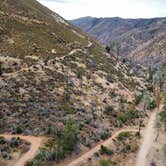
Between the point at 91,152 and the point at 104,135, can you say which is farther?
the point at 104,135

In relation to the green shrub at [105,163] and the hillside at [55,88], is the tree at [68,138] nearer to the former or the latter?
the hillside at [55,88]

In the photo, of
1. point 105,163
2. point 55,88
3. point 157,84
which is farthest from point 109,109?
point 157,84

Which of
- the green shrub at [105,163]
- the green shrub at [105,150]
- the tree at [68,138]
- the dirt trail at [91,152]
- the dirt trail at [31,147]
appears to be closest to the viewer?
the dirt trail at [31,147]

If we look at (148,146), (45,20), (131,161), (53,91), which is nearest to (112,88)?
(53,91)

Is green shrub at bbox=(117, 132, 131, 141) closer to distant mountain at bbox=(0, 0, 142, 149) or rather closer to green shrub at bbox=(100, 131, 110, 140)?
green shrub at bbox=(100, 131, 110, 140)

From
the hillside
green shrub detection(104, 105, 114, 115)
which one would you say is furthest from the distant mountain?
green shrub detection(104, 105, 114, 115)

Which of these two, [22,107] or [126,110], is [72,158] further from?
[126,110]

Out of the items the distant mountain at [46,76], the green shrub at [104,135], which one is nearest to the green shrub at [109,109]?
the distant mountain at [46,76]

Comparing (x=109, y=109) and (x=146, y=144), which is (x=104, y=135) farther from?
(x=109, y=109)
